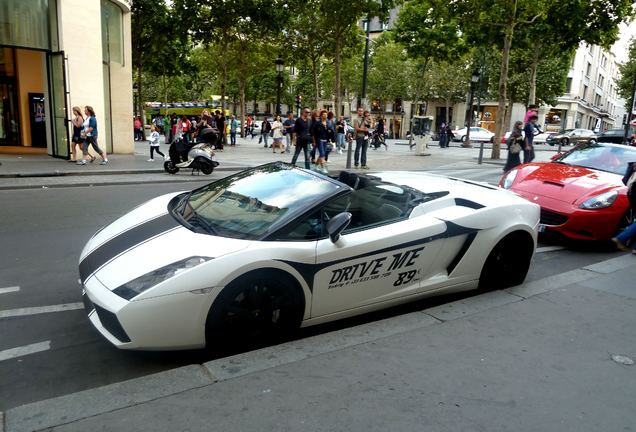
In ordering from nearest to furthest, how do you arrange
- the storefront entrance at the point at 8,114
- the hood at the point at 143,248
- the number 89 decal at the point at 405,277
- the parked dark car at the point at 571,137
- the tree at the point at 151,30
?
the hood at the point at 143,248 < the number 89 decal at the point at 405,277 < the storefront entrance at the point at 8,114 < the tree at the point at 151,30 < the parked dark car at the point at 571,137

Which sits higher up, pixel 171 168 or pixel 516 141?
pixel 516 141

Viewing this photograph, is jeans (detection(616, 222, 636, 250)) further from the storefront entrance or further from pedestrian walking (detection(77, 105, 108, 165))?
the storefront entrance

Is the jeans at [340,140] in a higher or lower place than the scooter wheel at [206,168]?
higher

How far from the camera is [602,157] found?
26.1 ft

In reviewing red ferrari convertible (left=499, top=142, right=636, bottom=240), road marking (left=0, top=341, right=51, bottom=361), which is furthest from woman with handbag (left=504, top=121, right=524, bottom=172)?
road marking (left=0, top=341, right=51, bottom=361)

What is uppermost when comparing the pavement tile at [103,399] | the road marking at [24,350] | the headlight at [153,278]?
the headlight at [153,278]

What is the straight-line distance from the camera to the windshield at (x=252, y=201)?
3.69 meters

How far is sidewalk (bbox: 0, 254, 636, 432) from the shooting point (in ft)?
8.66

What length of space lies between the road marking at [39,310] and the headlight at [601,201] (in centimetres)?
597

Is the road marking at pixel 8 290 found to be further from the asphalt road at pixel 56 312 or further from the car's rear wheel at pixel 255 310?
the car's rear wheel at pixel 255 310

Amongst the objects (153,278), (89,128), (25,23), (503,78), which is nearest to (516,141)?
(503,78)

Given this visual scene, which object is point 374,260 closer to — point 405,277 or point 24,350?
point 405,277

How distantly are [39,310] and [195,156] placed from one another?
971 centimetres

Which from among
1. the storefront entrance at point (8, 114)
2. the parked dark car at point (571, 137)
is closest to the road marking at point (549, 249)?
the storefront entrance at point (8, 114)
